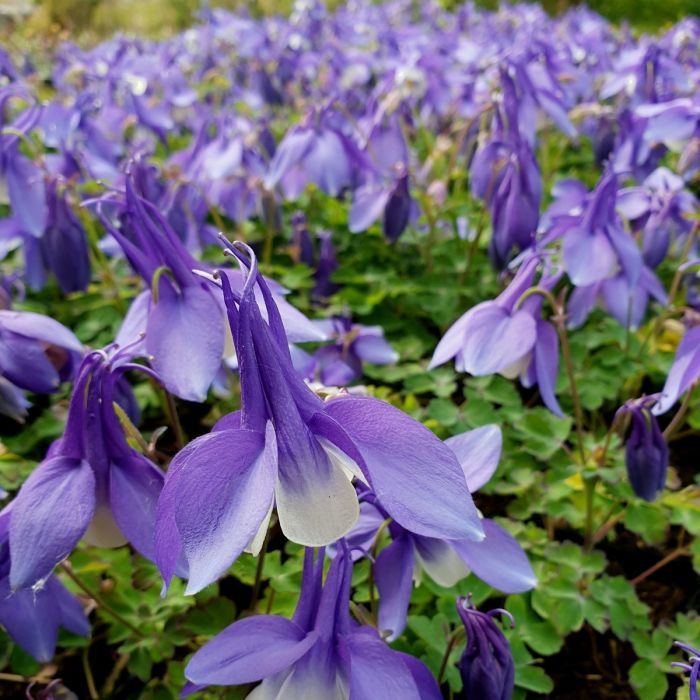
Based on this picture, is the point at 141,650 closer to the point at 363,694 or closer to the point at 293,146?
the point at 363,694

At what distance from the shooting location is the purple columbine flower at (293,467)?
685mm

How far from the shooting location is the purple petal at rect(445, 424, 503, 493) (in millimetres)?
1046

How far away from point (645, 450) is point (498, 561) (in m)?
0.44

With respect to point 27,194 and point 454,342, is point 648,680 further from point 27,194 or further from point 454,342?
point 27,194

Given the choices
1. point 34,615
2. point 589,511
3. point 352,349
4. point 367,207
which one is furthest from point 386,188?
point 34,615

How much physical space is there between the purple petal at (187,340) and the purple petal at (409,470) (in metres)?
0.35

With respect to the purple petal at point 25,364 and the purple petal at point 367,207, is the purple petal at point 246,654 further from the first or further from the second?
the purple petal at point 367,207

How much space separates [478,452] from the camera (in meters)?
1.07

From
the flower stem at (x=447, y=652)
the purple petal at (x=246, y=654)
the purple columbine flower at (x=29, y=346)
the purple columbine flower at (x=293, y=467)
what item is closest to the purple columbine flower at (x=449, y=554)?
the flower stem at (x=447, y=652)

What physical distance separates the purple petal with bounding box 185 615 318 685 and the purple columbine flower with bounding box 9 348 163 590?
0.17 meters

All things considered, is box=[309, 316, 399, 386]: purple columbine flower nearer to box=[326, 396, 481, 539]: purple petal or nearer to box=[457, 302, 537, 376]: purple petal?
box=[457, 302, 537, 376]: purple petal

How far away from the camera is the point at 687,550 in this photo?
1.57m

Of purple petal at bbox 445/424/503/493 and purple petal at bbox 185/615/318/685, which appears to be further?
purple petal at bbox 445/424/503/493

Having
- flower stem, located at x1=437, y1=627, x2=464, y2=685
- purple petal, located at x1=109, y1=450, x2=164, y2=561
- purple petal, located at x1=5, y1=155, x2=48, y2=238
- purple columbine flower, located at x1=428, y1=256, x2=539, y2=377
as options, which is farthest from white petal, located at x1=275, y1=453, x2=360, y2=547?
purple petal, located at x1=5, y1=155, x2=48, y2=238
